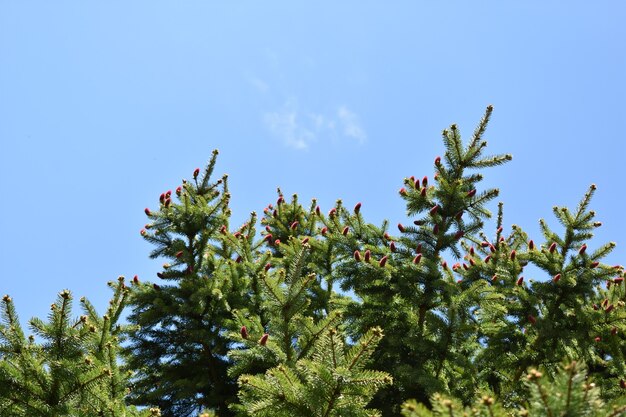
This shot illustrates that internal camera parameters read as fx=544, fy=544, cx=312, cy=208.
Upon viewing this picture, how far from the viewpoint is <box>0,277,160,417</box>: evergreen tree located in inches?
177

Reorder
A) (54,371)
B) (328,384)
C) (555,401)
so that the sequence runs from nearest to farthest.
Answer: (555,401), (328,384), (54,371)

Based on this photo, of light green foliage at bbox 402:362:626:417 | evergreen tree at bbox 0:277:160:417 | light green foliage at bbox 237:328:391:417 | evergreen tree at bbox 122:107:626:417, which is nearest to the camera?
light green foliage at bbox 402:362:626:417

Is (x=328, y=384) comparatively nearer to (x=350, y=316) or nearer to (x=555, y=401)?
(x=555, y=401)

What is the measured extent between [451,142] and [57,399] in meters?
5.90

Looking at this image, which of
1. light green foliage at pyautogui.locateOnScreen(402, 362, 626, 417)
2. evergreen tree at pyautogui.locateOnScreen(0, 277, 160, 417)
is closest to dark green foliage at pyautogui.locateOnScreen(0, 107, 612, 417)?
evergreen tree at pyautogui.locateOnScreen(0, 277, 160, 417)

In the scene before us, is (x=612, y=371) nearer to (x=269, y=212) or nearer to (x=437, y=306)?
(x=437, y=306)

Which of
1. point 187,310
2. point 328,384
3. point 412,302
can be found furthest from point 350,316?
point 328,384

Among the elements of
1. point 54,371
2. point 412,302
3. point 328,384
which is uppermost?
point 412,302

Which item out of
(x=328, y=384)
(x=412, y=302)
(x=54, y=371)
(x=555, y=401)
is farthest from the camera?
(x=412, y=302)

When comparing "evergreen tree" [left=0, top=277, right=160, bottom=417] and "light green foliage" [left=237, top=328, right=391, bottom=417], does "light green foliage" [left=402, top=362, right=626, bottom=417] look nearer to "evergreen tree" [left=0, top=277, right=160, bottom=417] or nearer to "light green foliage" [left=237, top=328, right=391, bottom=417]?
"light green foliage" [left=237, top=328, right=391, bottom=417]

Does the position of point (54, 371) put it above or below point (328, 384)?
above

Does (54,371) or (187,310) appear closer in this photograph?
(54,371)

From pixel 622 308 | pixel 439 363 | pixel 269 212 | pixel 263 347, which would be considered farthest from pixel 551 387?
pixel 269 212

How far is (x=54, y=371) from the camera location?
455 cm
